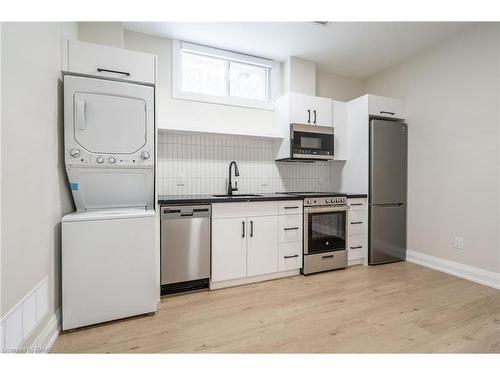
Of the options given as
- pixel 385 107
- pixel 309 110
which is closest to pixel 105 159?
pixel 309 110

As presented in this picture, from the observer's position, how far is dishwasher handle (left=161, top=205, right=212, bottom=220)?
2.11 meters

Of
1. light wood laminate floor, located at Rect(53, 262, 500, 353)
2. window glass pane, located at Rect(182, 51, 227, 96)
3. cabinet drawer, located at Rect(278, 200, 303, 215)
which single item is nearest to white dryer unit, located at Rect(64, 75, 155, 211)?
light wood laminate floor, located at Rect(53, 262, 500, 353)

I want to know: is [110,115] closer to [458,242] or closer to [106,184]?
[106,184]

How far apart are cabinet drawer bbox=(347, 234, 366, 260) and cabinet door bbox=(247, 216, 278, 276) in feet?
3.42

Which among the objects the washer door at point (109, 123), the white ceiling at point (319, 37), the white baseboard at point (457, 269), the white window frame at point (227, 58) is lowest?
the white baseboard at point (457, 269)

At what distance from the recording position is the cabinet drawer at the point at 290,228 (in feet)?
8.46

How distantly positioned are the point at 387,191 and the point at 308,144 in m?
1.18

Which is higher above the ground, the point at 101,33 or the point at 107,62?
the point at 101,33

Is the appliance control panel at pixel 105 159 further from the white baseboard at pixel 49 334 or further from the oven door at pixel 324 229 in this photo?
the oven door at pixel 324 229

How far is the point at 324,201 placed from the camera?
276 cm

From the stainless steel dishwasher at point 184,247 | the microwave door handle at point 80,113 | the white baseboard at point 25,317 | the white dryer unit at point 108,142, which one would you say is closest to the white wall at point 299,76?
the white dryer unit at point 108,142

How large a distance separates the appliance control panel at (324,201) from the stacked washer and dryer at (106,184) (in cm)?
163

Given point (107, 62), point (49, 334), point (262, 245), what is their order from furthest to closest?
1. point (262, 245)
2. point (107, 62)
3. point (49, 334)
